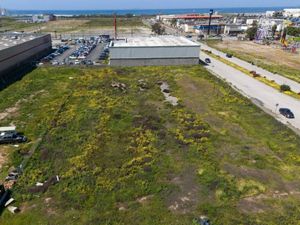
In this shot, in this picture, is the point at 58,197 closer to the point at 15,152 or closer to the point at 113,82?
the point at 15,152

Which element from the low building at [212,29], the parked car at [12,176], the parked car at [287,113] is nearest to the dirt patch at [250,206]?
the parked car at [12,176]

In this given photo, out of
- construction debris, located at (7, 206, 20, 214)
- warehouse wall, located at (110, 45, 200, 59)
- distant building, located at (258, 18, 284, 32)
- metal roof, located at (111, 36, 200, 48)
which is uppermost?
distant building, located at (258, 18, 284, 32)

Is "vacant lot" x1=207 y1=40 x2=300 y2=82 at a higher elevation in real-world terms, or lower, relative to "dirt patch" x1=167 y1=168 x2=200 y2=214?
higher

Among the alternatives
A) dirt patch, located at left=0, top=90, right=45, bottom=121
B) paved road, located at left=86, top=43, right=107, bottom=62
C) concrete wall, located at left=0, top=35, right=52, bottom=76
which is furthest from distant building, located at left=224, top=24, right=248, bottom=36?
dirt patch, located at left=0, top=90, right=45, bottom=121

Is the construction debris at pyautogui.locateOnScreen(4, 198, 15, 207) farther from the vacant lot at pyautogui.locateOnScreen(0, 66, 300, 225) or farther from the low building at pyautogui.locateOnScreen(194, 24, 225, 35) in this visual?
the low building at pyautogui.locateOnScreen(194, 24, 225, 35)

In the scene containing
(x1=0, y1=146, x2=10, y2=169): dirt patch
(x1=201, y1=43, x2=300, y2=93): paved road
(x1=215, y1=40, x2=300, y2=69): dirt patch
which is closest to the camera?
(x1=0, y1=146, x2=10, y2=169): dirt patch

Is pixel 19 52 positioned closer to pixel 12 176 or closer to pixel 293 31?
pixel 12 176

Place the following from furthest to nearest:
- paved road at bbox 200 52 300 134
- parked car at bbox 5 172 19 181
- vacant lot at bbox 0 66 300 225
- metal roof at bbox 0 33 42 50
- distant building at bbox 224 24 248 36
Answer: distant building at bbox 224 24 248 36 → metal roof at bbox 0 33 42 50 → paved road at bbox 200 52 300 134 → parked car at bbox 5 172 19 181 → vacant lot at bbox 0 66 300 225
